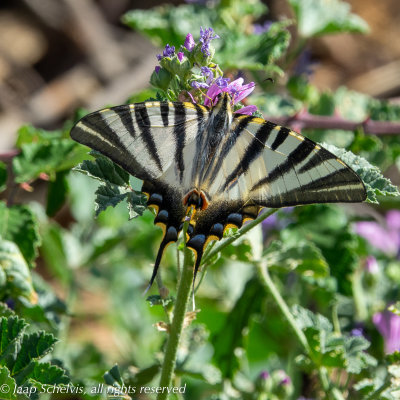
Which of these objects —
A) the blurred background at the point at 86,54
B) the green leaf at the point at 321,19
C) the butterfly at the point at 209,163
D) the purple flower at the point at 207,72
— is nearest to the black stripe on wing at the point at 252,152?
the butterfly at the point at 209,163

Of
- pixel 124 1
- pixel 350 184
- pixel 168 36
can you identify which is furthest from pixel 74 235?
pixel 124 1

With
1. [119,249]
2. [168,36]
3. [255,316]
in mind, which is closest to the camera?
[255,316]

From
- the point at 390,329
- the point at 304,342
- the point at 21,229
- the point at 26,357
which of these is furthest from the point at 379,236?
the point at 26,357

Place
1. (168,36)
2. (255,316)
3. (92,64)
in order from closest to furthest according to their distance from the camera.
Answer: (255,316)
(168,36)
(92,64)

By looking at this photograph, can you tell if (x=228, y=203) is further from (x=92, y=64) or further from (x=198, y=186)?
(x=92, y=64)

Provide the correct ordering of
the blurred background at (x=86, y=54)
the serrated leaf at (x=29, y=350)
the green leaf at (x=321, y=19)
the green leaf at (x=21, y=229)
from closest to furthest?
the serrated leaf at (x=29, y=350) → the green leaf at (x=21, y=229) → the green leaf at (x=321, y=19) → the blurred background at (x=86, y=54)

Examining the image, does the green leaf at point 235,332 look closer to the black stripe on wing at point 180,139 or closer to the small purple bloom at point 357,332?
the small purple bloom at point 357,332
